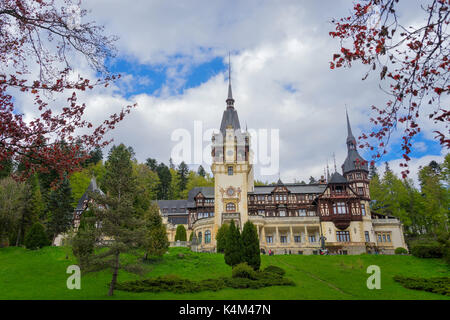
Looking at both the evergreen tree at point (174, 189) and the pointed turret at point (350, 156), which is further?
the evergreen tree at point (174, 189)

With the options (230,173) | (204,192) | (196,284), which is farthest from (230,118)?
(196,284)

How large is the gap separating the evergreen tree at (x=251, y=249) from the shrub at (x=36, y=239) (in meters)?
29.8

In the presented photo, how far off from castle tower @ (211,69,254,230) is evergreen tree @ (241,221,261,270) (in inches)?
936

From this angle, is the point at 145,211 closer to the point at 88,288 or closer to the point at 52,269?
the point at 52,269

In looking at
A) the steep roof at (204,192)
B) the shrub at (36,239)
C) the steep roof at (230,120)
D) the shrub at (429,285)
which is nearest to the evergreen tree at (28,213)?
the shrub at (36,239)

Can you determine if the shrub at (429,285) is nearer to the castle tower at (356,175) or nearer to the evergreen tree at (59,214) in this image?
the castle tower at (356,175)

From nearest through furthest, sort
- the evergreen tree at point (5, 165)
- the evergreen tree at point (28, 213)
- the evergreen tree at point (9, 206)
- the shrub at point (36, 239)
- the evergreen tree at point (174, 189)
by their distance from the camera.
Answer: the evergreen tree at point (5, 165)
the shrub at point (36, 239)
the evergreen tree at point (9, 206)
the evergreen tree at point (28, 213)
the evergreen tree at point (174, 189)

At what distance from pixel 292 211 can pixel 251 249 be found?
110 ft

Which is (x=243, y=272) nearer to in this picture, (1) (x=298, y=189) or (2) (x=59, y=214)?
(2) (x=59, y=214)

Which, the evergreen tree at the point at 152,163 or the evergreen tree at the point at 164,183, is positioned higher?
the evergreen tree at the point at 152,163

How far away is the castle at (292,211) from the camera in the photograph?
51.7m

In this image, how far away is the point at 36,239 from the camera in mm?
41469

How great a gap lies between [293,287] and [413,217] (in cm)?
5306
